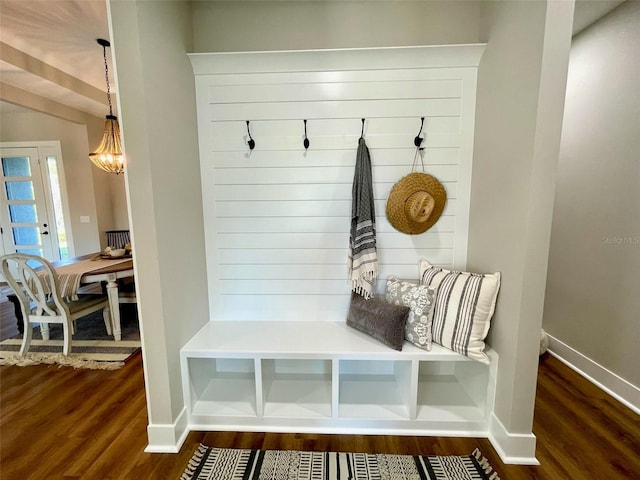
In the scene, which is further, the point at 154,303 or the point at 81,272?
the point at 81,272

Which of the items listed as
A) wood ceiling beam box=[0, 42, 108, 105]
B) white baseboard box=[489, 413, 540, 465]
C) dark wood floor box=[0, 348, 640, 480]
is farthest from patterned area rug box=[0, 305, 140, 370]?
white baseboard box=[489, 413, 540, 465]

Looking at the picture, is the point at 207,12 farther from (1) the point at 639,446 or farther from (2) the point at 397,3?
(1) the point at 639,446

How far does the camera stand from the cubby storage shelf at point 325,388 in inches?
66.1

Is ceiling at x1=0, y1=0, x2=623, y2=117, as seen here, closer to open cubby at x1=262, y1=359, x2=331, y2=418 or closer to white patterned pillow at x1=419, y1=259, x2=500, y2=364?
white patterned pillow at x1=419, y1=259, x2=500, y2=364

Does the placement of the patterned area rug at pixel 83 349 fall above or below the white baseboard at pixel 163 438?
below

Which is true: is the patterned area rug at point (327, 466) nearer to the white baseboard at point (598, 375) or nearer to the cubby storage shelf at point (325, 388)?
the cubby storage shelf at point (325, 388)

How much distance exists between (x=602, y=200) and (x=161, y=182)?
2848 millimetres

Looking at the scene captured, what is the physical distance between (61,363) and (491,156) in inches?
142

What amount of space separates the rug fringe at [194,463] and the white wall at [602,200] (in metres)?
2.67

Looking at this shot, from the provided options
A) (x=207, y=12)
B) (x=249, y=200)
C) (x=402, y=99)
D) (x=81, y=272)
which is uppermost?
(x=207, y=12)

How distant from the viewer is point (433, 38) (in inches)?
71.7

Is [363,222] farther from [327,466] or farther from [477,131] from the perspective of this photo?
[327,466]

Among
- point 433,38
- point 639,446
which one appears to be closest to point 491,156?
point 433,38

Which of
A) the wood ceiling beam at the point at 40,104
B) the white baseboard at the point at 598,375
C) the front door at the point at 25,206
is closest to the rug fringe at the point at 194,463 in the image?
the white baseboard at the point at 598,375
